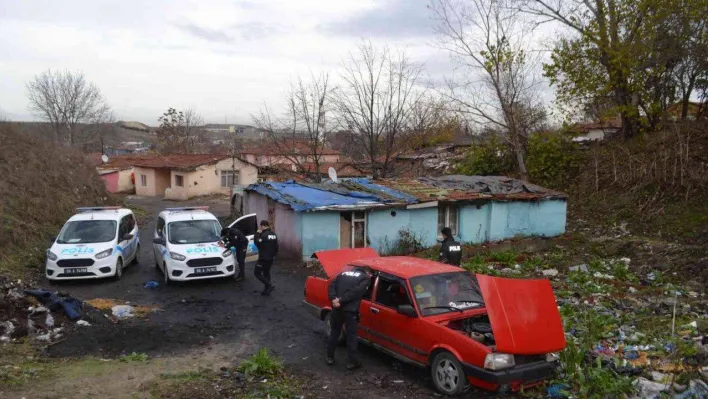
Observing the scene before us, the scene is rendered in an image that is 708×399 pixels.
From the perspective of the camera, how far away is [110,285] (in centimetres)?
1329

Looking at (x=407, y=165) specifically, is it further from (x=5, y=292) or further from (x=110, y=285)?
(x=5, y=292)

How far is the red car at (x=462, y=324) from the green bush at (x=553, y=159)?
21.6 meters

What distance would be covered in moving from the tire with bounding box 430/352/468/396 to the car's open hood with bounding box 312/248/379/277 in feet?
8.41

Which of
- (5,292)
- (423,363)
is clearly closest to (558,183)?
(423,363)

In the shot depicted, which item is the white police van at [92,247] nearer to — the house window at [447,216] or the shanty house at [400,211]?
the shanty house at [400,211]

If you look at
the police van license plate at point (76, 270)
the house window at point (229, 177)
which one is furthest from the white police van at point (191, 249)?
the house window at point (229, 177)

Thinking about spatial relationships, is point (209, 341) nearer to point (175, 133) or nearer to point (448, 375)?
point (448, 375)

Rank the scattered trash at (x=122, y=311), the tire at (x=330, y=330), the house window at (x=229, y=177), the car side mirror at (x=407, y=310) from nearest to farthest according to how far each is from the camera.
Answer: the car side mirror at (x=407, y=310) → the tire at (x=330, y=330) → the scattered trash at (x=122, y=311) → the house window at (x=229, y=177)

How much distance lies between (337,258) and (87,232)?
8111 millimetres

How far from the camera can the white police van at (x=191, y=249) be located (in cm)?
1286

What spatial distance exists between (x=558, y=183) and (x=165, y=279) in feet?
68.4

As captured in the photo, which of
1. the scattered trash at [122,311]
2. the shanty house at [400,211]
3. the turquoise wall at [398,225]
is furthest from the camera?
the turquoise wall at [398,225]

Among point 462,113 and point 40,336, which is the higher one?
point 462,113

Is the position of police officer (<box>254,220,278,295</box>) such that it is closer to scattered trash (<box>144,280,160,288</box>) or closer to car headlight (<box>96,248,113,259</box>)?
→ scattered trash (<box>144,280,160,288</box>)
